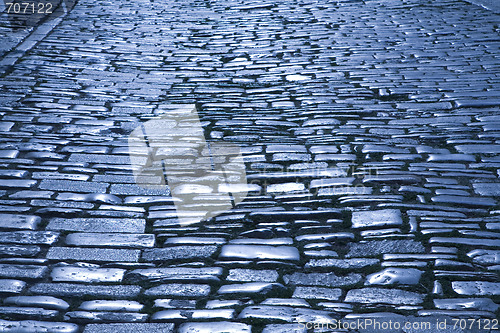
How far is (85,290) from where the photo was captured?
295cm

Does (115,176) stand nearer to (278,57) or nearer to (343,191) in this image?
(343,191)

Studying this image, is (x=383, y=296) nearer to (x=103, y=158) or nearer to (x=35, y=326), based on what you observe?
(x=35, y=326)

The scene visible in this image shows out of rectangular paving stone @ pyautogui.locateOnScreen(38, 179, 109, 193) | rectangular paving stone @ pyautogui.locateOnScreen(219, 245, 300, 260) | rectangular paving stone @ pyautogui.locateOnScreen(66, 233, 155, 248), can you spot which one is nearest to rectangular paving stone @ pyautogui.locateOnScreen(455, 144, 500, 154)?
rectangular paving stone @ pyautogui.locateOnScreen(219, 245, 300, 260)

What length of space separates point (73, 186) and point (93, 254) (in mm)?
953

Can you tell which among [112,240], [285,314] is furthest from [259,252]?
[112,240]

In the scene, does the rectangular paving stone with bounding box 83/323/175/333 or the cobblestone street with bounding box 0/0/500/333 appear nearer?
the rectangular paving stone with bounding box 83/323/175/333

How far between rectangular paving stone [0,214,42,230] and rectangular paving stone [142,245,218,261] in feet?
2.44

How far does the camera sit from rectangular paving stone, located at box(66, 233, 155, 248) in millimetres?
3385

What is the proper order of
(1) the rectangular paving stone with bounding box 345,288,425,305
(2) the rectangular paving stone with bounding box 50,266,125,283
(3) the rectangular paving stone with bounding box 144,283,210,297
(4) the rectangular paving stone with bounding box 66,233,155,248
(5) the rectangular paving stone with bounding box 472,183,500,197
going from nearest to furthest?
1. (1) the rectangular paving stone with bounding box 345,288,425,305
2. (3) the rectangular paving stone with bounding box 144,283,210,297
3. (2) the rectangular paving stone with bounding box 50,266,125,283
4. (4) the rectangular paving stone with bounding box 66,233,155,248
5. (5) the rectangular paving stone with bounding box 472,183,500,197

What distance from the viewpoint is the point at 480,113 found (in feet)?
17.5

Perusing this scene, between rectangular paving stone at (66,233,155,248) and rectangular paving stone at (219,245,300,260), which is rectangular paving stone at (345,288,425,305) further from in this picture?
rectangular paving stone at (66,233,155,248)

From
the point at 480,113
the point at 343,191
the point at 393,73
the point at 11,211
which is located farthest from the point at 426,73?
the point at 11,211

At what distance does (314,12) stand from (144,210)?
24.2 feet

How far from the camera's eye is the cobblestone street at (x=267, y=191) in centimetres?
282
